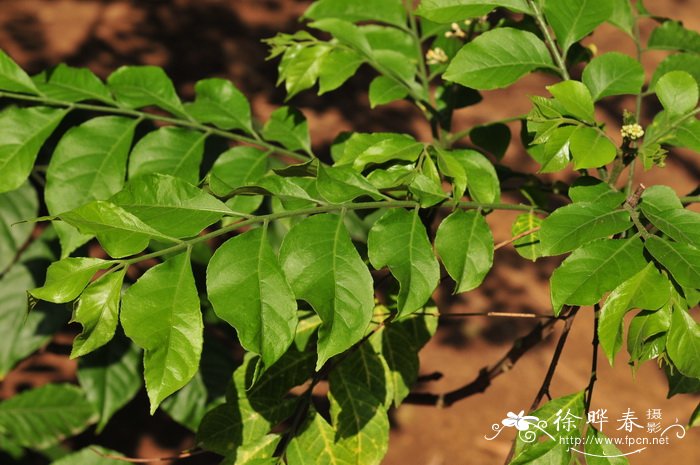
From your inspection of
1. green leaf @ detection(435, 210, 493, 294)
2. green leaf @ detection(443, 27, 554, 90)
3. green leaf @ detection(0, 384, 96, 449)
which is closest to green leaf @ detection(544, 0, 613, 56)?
green leaf @ detection(443, 27, 554, 90)

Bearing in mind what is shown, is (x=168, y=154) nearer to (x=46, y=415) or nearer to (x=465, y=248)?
(x=465, y=248)

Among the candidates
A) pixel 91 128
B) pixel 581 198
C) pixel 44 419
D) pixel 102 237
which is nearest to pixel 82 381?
pixel 44 419

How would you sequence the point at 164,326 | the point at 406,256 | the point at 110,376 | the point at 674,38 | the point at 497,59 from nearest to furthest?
the point at 164,326, the point at 406,256, the point at 497,59, the point at 674,38, the point at 110,376

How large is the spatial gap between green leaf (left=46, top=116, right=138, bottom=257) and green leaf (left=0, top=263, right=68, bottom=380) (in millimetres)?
574

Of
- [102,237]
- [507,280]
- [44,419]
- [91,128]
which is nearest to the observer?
[102,237]

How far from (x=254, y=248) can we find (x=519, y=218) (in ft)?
2.34

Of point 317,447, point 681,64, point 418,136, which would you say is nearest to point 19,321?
point 317,447

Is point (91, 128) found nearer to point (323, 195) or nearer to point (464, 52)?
point (323, 195)

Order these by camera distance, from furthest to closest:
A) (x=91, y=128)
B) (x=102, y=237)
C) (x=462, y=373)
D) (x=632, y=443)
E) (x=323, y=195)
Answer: (x=462, y=373) < (x=632, y=443) < (x=91, y=128) < (x=323, y=195) < (x=102, y=237)

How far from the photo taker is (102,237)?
1.02 meters

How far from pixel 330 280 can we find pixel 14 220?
3.98 feet

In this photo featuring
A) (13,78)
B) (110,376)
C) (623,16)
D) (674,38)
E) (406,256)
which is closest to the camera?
(406,256)

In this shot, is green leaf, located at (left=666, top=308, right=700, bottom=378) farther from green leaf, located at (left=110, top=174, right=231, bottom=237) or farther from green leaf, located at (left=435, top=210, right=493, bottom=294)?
green leaf, located at (left=110, top=174, right=231, bottom=237)

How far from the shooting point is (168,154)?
1.53 m
